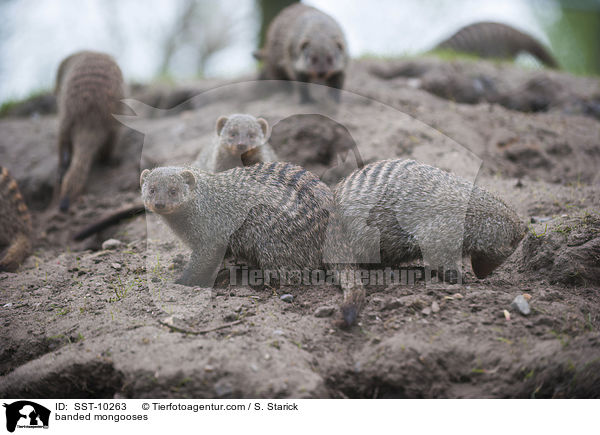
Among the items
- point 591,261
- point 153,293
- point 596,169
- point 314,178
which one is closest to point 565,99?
point 596,169

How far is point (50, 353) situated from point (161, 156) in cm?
290

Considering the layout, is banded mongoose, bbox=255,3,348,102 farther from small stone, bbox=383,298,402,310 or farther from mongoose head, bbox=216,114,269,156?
small stone, bbox=383,298,402,310

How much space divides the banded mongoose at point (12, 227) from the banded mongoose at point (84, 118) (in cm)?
82

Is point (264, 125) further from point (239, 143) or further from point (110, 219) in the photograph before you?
point (110, 219)

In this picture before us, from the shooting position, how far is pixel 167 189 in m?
2.75

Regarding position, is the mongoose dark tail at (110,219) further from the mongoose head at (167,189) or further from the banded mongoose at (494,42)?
the banded mongoose at (494,42)

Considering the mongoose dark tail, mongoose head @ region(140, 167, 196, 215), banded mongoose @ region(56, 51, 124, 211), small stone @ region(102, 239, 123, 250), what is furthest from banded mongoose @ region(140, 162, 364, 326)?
banded mongoose @ region(56, 51, 124, 211)

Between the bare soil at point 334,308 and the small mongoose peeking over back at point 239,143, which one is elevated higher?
the small mongoose peeking over back at point 239,143

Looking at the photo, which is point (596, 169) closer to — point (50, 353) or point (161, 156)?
point (161, 156)

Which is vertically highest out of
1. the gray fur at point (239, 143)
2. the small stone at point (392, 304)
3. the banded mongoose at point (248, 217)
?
the gray fur at point (239, 143)

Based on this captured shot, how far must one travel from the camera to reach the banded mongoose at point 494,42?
795cm

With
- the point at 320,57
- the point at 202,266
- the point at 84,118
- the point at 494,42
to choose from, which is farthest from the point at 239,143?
the point at 494,42

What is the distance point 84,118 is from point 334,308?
3801mm
